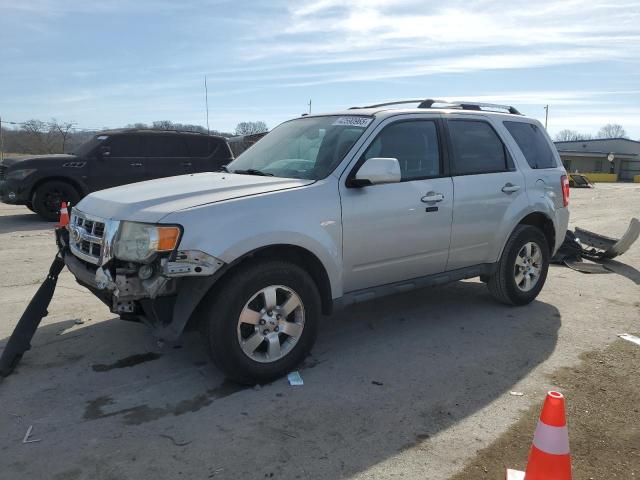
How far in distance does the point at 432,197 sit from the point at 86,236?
274 cm

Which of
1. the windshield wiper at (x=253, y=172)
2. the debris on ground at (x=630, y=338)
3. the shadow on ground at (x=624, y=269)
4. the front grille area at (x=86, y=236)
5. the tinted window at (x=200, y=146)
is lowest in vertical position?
the shadow on ground at (x=624, y=269)

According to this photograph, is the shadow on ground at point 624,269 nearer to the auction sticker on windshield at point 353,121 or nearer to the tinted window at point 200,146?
the auction sticker on windshield at point 353,121

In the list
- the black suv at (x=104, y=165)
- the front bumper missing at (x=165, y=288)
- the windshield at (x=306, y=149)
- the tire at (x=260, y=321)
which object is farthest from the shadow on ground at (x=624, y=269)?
the black suv at (x=104, y=165)

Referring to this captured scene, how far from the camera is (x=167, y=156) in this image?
12070 millimetres

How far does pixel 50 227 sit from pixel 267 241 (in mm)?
8496

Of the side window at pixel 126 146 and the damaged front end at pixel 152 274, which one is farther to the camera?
the side window at pixel 126 146

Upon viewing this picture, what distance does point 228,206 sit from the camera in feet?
11.5

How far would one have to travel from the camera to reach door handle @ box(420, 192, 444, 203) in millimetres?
4469

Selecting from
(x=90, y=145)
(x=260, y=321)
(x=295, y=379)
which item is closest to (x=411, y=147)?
(x=260, y=321)

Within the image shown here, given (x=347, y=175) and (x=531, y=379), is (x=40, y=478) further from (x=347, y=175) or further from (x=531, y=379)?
(x=531, y=379)

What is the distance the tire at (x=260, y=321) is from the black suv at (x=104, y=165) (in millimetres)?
8735

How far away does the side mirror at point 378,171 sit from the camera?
155 inches

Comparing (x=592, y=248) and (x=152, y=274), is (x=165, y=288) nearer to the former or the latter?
(x=152, y=274)

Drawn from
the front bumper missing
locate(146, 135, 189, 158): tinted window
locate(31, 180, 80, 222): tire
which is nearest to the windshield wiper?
the front bumper missing
